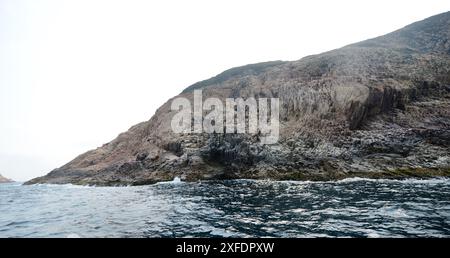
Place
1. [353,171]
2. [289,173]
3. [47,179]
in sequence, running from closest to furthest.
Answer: [353,171], [289,173], [47,179]

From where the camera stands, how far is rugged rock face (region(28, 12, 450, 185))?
37406mm

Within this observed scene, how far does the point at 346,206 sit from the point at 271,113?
35.7m

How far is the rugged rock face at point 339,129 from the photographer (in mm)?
37406

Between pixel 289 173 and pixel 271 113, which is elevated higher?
pixel 271 113

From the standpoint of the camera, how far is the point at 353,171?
36000 mm

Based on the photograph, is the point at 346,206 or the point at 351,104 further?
the point at 351,104

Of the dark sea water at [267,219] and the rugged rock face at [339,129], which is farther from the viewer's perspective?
the rugged rock face at [339,129]

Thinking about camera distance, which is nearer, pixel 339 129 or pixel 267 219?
pixel 267 219

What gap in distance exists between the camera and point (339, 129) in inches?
1690

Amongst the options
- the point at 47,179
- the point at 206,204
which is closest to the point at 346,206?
the point at 206,204

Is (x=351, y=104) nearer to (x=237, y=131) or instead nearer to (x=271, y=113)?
(x=271, y=113)

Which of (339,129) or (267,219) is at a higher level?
(339,129)

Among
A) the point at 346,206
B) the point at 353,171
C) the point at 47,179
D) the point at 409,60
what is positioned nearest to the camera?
the point at 346,206

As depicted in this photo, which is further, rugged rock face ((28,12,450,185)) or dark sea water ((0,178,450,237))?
rugged rock face ((28,12,450,185))
